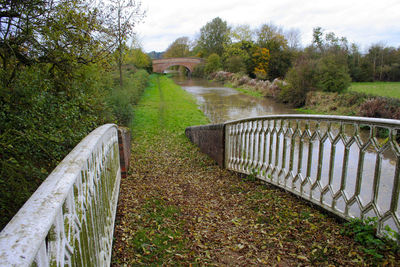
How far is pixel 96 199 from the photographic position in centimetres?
192

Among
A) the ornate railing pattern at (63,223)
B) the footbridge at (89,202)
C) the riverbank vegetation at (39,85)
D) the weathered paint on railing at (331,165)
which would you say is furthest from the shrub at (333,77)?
the ornate railing pattern at (63,223)

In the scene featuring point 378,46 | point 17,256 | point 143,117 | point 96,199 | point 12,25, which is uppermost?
point 378,46

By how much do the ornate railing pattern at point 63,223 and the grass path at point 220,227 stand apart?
2.89ft

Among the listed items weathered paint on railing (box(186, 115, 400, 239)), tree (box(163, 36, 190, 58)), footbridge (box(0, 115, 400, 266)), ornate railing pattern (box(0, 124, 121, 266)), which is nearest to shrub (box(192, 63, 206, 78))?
tree (box(163, 36, 190, 58))

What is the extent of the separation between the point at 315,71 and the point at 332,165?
55.8ft

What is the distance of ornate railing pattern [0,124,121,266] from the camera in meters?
0.77

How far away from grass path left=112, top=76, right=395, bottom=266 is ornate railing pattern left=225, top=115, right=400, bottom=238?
24 centimetres

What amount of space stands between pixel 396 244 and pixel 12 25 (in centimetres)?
492

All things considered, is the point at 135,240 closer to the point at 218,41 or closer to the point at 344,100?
the point at 344,100

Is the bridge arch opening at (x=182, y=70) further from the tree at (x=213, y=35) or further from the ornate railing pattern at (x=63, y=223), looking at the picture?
the ornate railing pattern at (x=63, y=223)

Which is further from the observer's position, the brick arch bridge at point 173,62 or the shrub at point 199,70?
the brick arch bridge at point 173,62

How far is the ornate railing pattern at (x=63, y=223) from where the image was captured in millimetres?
771

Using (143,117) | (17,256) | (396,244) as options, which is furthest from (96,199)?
(143,117)

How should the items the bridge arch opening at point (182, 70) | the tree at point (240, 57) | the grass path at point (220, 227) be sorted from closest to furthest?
the grass path at point (220, 227) < the tree at point (240, 57) < the bridge arch opening at point (182, 70)
